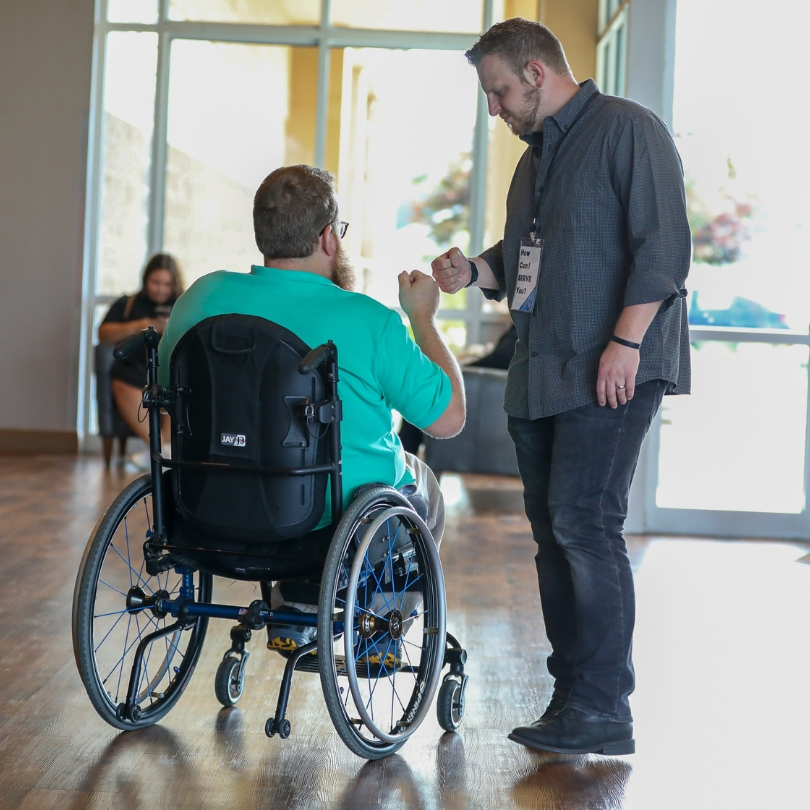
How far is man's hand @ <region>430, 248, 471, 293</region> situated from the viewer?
84.0 inches

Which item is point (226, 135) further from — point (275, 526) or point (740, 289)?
point (275, 526)

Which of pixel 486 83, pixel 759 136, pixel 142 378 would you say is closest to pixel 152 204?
pixel 142 378

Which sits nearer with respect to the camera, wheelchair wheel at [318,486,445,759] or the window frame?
wheelchair wheel at [318,486,445,759]

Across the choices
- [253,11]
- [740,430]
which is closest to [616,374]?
[740,430]

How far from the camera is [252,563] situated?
Result: 1861mm

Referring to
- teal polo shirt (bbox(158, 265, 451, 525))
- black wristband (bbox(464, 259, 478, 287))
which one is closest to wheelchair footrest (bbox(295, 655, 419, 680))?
teal polo shirt (bbox(158, 265, 451, 525))

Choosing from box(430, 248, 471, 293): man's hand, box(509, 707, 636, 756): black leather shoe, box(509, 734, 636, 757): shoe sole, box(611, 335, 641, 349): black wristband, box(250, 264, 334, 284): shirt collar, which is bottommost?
box(509, 734, 636, 757): shoe sole

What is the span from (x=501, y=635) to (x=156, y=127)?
5.43 meters

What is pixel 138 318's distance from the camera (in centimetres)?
634

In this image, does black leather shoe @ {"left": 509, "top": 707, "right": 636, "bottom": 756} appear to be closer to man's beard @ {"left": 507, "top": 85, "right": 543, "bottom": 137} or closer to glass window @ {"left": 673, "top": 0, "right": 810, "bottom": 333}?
man's beard @ {"left": 507, "top": 85, "right": 543, "bottom": 137}

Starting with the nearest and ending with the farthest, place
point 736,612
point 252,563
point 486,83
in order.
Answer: point 252,563 < point 486,83 < point 736,612

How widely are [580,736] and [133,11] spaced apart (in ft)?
21.5

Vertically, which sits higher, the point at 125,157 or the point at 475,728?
the point at 125,157

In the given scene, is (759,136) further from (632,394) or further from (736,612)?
(632,394)
